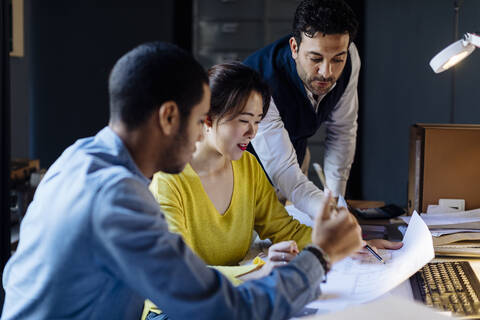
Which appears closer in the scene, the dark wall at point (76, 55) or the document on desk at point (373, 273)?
the document on desk at point (373, 273)

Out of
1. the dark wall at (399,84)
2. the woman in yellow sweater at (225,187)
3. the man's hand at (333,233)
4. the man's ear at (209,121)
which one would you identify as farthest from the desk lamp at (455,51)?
the dark wall at (399,84)

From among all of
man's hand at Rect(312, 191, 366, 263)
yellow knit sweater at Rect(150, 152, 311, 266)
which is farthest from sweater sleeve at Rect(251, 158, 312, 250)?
man's hand at Rect(312, 191, 366, 263)

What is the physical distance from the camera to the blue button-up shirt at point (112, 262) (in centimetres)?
68

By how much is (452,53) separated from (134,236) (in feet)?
4.21

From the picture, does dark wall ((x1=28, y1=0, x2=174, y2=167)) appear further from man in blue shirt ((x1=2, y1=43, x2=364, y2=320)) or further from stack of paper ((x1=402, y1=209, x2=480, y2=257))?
man in blue shirt ((x1=2, y1=43, x2=364, y2=320))

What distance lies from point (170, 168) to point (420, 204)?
3.54 feet

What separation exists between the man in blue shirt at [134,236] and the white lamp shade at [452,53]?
0.98 meters

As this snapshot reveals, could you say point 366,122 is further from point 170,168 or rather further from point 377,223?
point 170,168

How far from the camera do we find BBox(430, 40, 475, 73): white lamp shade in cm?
159

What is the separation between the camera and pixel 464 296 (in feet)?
3.29

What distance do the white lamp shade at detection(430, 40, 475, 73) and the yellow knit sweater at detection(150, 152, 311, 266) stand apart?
666 mm

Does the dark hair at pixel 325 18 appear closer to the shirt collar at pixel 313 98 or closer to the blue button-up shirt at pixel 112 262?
the shirt collar at pixel 313 98

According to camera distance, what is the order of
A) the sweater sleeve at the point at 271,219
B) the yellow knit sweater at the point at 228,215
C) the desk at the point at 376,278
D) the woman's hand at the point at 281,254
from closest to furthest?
the desk at the point at 376,278 < the woman's hand at the point at 281,254 < the yellow knit sweater at the point at 228,215 < the sweater sleeve at the point at 271,219

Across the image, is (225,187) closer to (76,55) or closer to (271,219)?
(271,219)
